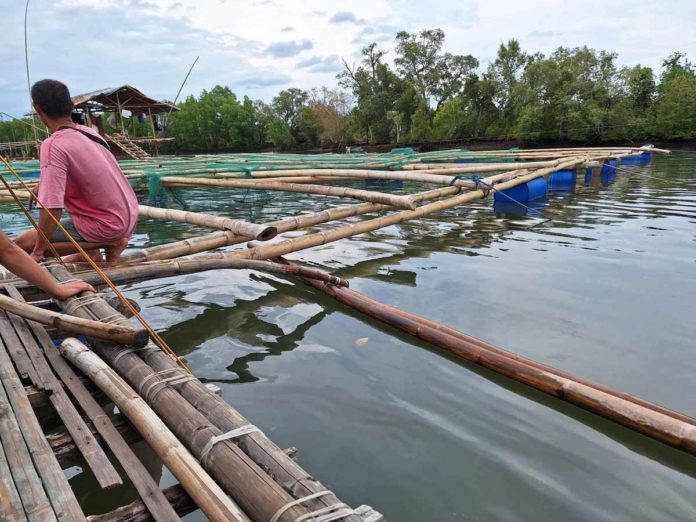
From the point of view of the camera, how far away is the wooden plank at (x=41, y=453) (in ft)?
4.44

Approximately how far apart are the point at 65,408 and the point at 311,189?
19.1ft

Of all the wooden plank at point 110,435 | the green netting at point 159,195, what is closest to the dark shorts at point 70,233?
the wooden plank at point 110,435

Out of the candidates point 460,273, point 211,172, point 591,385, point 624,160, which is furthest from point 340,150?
point 591,385

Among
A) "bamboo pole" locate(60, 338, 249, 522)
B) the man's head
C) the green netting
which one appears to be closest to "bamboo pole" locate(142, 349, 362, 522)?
"bamboo pole" locate(60, 338, 249, 522)

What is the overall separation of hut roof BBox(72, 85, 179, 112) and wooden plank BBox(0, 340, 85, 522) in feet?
62.6

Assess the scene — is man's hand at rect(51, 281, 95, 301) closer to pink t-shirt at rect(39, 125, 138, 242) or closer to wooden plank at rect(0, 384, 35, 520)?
pink t-shirt at rect(39, 125, 138, 242)

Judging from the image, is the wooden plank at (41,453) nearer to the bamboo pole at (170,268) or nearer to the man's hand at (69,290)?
the man's hand at (69,290)

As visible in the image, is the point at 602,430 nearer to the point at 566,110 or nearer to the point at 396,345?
the point at 396,345

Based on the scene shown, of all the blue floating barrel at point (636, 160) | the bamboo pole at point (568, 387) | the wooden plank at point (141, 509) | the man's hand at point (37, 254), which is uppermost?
the blue floating barrel at point (636, 160)

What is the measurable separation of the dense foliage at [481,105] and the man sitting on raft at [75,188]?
34.6 m

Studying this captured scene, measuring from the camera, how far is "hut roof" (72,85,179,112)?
19.2m

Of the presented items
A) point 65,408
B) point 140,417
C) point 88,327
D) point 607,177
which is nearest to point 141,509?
point 140,417

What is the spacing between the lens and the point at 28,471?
4.82ft

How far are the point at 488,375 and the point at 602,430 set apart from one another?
74cm
